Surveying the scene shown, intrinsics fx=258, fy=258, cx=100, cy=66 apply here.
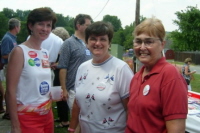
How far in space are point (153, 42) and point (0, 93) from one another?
4354 mm

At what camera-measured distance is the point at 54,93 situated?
8.08 ft

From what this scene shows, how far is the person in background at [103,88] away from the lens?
2.06 meters

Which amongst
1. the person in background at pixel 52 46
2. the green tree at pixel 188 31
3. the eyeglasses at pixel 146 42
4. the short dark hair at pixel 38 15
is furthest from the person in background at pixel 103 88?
the green tree at pixel 188 31

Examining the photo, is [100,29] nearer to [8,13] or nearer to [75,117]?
[75,117]

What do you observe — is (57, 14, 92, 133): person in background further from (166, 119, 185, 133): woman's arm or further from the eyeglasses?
(166, 119, 185, 133): woman's arm

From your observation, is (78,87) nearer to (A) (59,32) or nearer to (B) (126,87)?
(B) (126,87)

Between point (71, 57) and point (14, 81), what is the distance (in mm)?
1257

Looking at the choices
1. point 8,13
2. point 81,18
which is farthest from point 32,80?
point 8,13

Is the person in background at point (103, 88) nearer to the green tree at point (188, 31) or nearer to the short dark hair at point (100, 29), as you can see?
the short dark hair at point (100, 29)

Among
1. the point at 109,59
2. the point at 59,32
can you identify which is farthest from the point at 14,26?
the point at 109,59

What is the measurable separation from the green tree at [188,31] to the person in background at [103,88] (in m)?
44.1

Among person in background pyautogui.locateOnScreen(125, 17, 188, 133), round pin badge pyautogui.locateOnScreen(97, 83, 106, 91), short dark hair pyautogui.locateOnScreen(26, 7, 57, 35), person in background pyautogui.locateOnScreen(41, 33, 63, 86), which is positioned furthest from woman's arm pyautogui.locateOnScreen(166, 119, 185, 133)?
person in background pyautogui.locateOnScreen(41, 33, 63, 86)

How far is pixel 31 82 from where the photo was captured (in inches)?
86.8

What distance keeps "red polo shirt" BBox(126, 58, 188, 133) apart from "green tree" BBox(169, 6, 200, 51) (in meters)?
44.4
